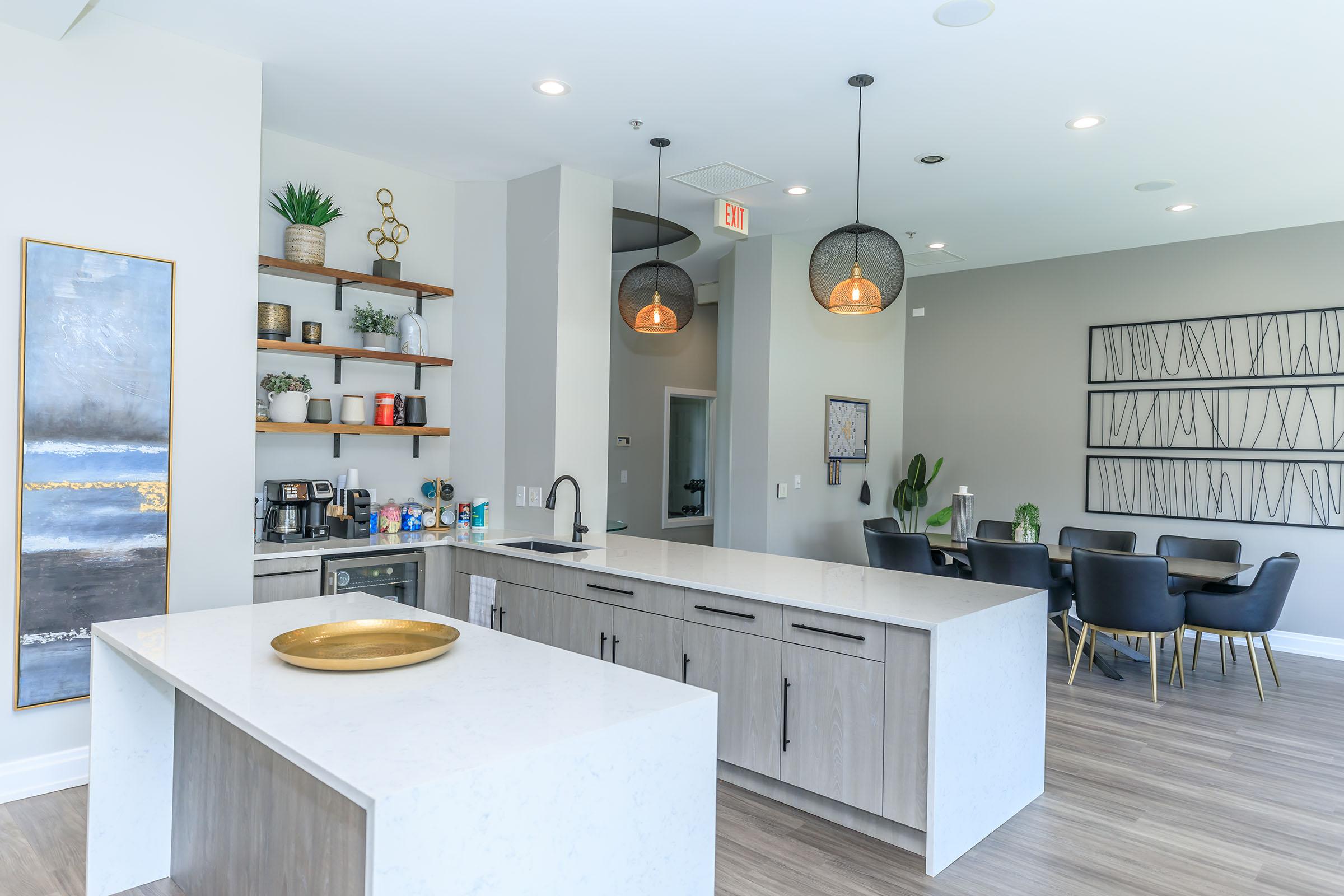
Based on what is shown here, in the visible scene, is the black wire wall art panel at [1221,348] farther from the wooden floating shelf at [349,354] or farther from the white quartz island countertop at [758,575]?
the wooden floating shelf at [349,354]

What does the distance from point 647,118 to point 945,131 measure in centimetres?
146


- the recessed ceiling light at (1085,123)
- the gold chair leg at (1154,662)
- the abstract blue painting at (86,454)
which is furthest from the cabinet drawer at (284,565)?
the gold chair leg at (1154,662)

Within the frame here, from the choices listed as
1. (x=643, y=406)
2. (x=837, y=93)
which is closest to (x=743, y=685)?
(x=837, y=93)

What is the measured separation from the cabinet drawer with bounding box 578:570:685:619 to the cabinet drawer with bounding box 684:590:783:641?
0.07 m

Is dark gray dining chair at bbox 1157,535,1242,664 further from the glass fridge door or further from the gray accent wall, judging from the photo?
the glass fridge door

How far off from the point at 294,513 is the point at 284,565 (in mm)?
412

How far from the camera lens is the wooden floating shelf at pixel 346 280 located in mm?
3986

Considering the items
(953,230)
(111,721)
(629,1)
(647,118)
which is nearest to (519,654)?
(111,721)

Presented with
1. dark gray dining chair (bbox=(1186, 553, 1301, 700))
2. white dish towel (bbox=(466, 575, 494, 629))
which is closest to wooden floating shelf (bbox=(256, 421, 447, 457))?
white dish towel (bbox=(466, 575, 494, 629))

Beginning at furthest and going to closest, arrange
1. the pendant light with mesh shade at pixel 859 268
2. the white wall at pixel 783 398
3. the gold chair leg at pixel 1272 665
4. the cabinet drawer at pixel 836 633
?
1. the white wall at pixel 783 398
2. the gold chair leg at pixel 1272 665
3. the pendant light with mesh shade at pixel 859 268
4. the cabinet drawer at pixel 836 633

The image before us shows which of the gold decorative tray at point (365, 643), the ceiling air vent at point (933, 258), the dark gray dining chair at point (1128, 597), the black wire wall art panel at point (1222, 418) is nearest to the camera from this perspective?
the gold decorative tray at point (365, 643)

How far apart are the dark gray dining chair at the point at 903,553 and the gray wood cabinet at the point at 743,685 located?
2147mm

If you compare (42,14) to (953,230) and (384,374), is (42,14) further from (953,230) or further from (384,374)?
(953,230)

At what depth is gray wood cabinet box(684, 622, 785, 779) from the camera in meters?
3.01
